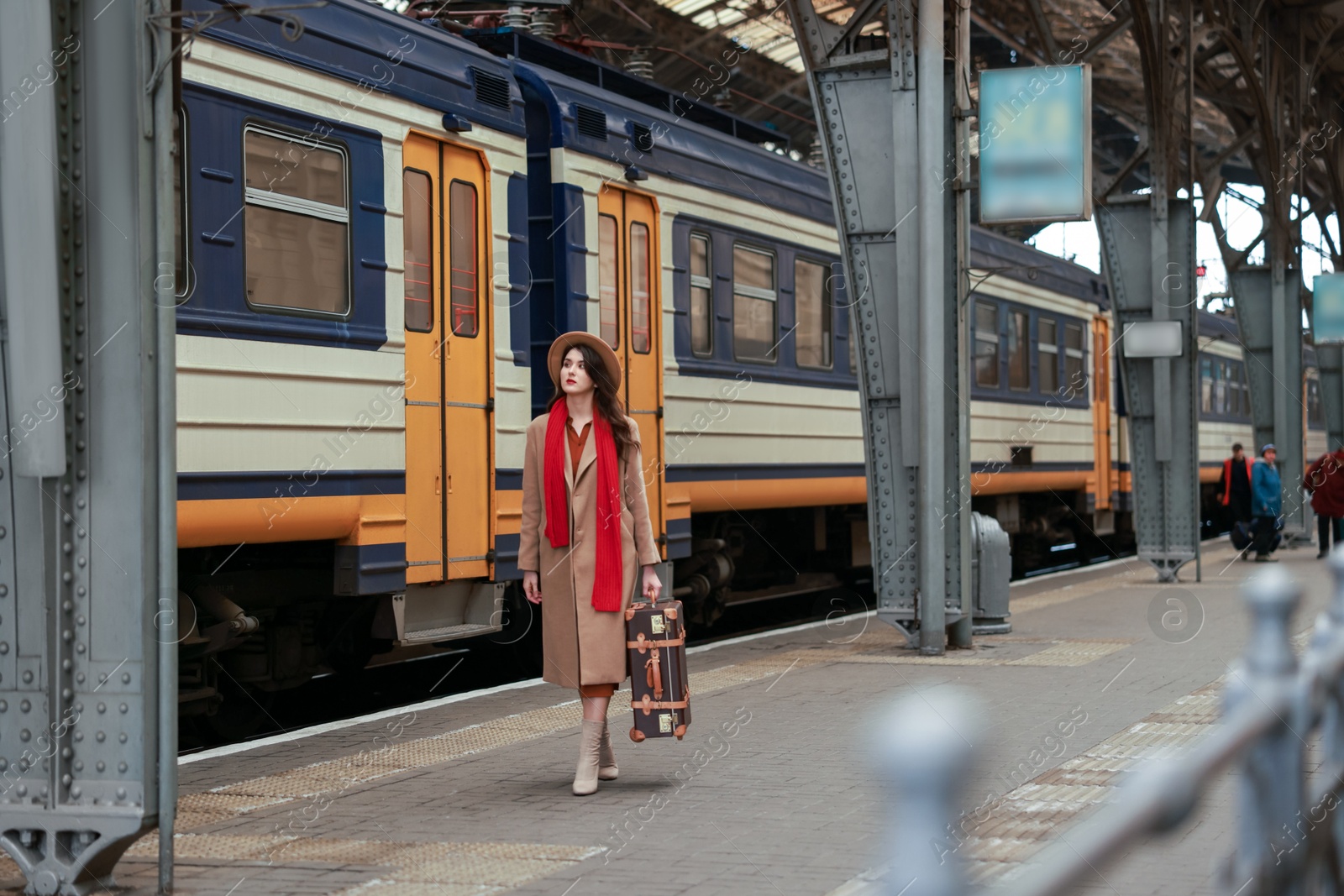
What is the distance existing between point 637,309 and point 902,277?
1867mm

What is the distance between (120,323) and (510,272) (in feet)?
16.3

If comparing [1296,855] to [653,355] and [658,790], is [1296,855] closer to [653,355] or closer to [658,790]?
[658,790]

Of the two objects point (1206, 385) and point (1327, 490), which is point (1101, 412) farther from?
point (1206, 385)

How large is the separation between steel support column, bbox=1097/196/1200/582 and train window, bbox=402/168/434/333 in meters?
10.4

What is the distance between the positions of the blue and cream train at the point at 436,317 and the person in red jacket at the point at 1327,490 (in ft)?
31.8

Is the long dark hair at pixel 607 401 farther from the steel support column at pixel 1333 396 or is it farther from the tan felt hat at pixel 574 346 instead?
the steel support column at pixel 1333 396

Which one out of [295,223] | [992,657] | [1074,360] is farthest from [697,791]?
[1074,360]

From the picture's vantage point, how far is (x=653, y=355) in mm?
11602

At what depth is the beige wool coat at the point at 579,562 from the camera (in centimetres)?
651

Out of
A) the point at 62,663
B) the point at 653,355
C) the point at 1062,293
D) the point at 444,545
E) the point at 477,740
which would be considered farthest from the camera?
the point at 1062,293

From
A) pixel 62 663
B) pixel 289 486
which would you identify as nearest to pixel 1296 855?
pixel 62 663

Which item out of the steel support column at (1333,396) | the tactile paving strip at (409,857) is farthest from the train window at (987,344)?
the steel support column at (1333,396)

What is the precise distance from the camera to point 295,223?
27.5ft

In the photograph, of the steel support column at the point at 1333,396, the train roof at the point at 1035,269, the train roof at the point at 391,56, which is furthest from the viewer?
the steel support column at the point at 1333,396
